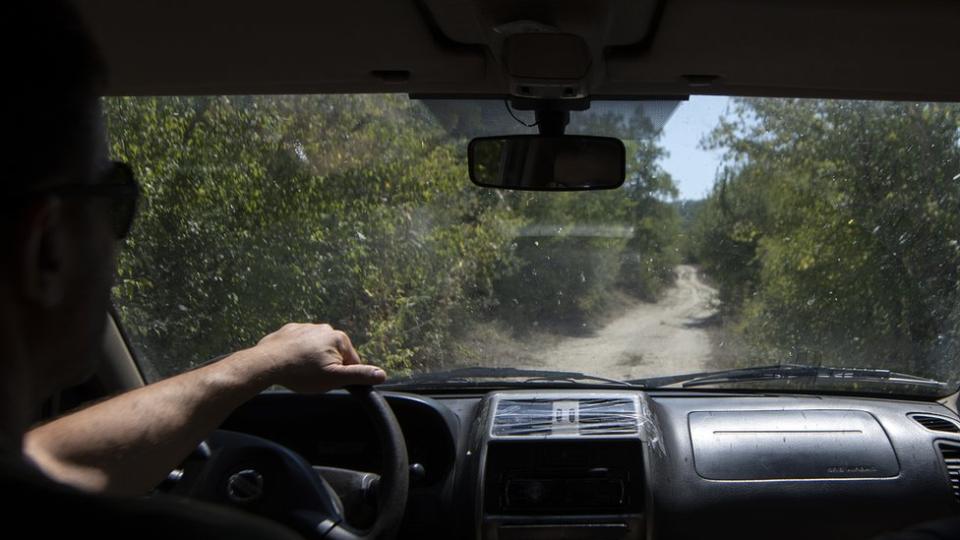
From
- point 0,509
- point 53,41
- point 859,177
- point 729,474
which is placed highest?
point 859,177

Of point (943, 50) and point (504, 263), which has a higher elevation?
point (943, 50)

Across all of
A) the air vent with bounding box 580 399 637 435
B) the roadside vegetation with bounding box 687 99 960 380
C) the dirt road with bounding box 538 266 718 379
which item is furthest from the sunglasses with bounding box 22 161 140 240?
the roadside vegetation with bounding box 687 99 960 380

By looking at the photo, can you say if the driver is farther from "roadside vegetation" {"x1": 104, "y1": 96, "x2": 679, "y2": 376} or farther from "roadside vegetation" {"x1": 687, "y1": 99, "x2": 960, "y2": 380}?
"roadside vegetation" {"x1": 687, "y1": 99, "x2": 960, "y2": 380}

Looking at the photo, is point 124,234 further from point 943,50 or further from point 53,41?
point 943,50

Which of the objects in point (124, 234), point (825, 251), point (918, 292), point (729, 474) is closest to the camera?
point (124, 234)

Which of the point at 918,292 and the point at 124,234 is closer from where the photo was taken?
the point at 124,234

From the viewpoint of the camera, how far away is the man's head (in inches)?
48.6

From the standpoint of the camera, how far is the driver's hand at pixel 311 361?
3.00 m

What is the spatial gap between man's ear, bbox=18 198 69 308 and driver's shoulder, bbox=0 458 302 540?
0.27 m

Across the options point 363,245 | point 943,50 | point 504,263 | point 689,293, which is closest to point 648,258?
point 689,293

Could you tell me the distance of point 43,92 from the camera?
1.28 m

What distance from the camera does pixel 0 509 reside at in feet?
3.44

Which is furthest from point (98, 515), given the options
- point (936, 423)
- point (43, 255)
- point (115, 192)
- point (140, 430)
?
point (936, 423)

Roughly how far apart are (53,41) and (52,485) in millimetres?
629
